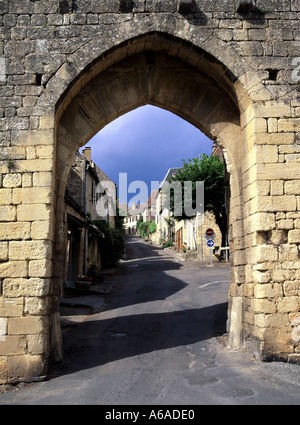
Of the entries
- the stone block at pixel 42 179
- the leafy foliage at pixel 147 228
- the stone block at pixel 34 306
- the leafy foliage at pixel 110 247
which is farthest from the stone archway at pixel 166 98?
the leafy foliage at pixel 147 228

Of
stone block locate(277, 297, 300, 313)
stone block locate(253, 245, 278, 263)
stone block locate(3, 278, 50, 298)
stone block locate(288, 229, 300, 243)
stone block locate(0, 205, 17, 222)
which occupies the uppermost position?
stone block locate(0, 205, 17, 222)

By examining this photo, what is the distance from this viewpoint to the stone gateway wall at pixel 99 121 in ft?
15.1

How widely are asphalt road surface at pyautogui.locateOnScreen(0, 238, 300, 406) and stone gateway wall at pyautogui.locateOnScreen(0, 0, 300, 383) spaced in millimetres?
401

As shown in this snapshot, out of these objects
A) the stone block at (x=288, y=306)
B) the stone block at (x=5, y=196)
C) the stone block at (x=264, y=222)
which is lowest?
the stone block at (x=288, y=306)

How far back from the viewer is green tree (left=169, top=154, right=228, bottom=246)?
20547mm

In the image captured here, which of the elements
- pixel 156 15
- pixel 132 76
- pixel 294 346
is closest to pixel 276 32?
pixel 156 15

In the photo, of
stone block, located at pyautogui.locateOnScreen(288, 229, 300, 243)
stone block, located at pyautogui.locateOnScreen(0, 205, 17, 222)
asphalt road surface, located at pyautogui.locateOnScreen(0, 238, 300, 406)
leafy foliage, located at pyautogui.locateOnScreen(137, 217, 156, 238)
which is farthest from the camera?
leafy foliage, located at pyautogui.locateOnScreen(137, 217, 156, 238)

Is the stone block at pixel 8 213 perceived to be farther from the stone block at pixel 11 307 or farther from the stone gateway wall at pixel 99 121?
the stone block at pixel 11 307

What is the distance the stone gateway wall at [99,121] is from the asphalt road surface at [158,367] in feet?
1.32

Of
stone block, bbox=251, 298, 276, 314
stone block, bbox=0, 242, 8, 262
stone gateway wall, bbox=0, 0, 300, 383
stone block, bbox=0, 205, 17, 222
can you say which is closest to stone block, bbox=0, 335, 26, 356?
stone gateway wall, bbox=0, 0, 300, 383

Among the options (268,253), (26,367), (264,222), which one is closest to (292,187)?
(264,222)

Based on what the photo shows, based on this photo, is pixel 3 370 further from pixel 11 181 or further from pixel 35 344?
pixel 11 181

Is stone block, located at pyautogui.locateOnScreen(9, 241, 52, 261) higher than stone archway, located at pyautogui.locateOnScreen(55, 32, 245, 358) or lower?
lower

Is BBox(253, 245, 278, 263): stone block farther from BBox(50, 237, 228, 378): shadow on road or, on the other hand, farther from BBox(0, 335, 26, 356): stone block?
BBox(0, 335, 26, 356): stone block
